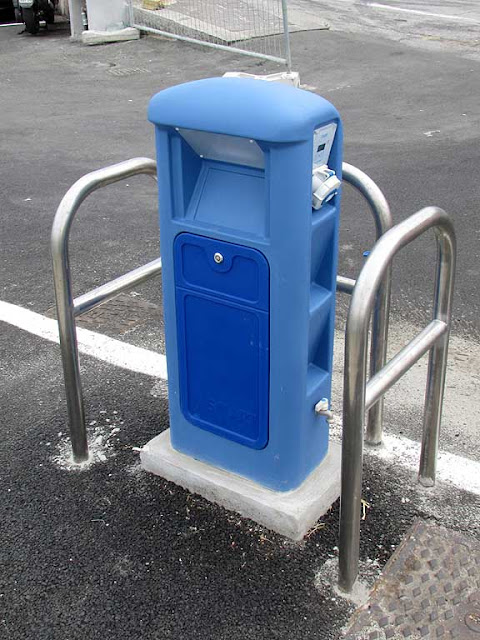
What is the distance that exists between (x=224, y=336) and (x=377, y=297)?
634 mm

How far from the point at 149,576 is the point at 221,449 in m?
0.49

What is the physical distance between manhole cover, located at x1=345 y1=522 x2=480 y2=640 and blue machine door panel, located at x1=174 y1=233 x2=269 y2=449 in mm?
592

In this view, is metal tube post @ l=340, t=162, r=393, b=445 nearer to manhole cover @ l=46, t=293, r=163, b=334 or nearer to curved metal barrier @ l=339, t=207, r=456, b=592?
curved metal barrier @ l=339, t=207, r=456, b=592

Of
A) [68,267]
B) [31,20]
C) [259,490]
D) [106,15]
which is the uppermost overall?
[68,267]

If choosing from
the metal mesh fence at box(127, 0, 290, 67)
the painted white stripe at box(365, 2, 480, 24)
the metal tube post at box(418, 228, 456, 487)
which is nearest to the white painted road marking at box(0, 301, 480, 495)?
the metal tube post at box(418, 228, 456, 487)

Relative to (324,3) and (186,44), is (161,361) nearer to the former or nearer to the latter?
(186,44)

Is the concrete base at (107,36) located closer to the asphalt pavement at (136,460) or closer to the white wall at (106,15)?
the white wall at (106,15)

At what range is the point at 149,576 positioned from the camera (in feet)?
7.95

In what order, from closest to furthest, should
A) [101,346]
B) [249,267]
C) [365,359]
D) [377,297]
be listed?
[365,359] < [249,267] < [377,297] < [101,346]

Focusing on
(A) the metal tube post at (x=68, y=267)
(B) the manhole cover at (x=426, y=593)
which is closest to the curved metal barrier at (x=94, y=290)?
(A) the metal tube post at (x=68, y=267)

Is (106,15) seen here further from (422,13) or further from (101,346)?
(101,346)

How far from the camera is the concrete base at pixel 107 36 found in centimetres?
1147

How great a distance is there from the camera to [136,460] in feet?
9.74

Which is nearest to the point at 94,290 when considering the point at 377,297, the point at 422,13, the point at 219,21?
the point at 377,297
